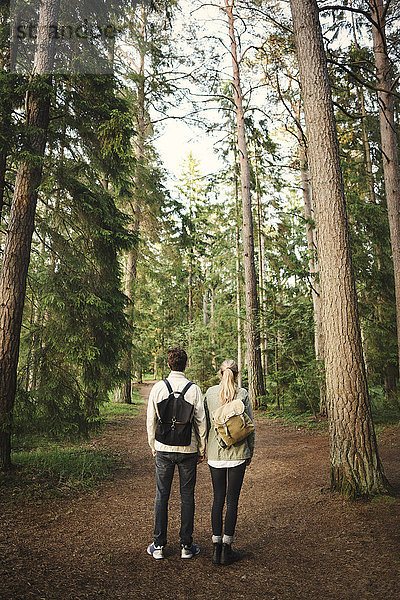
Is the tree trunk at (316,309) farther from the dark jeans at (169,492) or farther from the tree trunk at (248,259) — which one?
the dark jeans at (169,492)

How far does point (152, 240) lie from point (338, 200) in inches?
483

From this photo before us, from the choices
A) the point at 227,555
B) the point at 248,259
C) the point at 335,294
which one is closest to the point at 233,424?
the point at 227,555

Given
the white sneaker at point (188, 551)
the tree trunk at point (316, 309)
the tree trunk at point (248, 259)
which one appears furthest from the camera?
the tree trunk at point (248, 259)

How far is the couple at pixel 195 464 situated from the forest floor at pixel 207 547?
0.19 metres

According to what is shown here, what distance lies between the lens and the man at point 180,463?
160 inches

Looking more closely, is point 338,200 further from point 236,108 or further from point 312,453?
point 236,108

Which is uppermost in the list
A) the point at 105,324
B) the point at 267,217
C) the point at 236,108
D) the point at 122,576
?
the point at 236,108

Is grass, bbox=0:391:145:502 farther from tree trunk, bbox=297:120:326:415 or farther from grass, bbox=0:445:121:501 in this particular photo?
tree trunk, bbox=297:120:326:415

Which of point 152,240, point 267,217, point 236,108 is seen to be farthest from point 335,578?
point 267,217

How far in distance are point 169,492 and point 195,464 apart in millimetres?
360

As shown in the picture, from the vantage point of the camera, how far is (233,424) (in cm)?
402

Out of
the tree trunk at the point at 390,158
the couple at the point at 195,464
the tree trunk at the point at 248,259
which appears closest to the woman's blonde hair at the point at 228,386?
the couple at the point at 195,464

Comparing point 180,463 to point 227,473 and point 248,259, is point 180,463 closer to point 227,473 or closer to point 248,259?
point 227,473

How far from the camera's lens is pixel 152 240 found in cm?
1753
